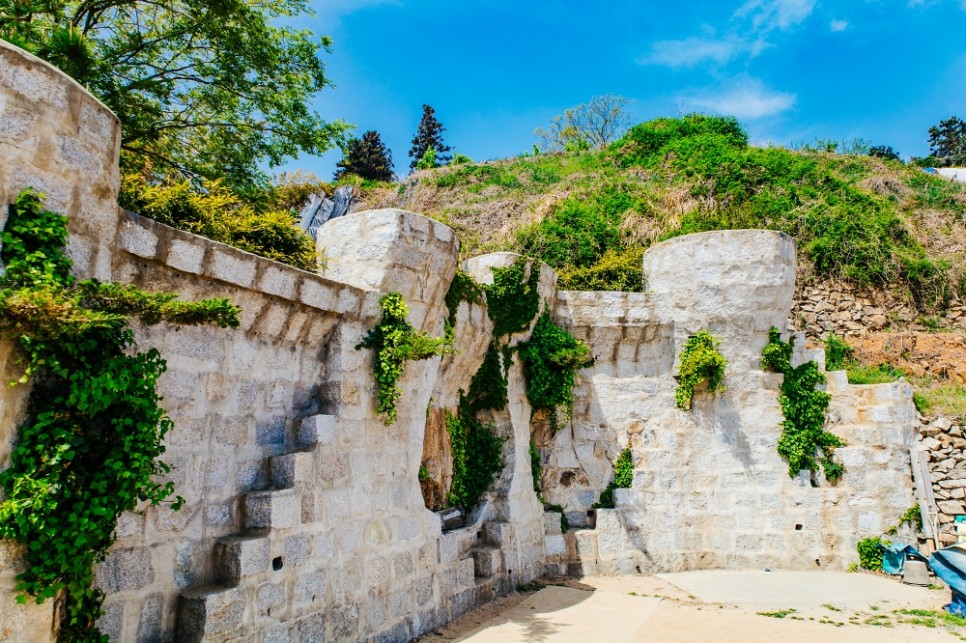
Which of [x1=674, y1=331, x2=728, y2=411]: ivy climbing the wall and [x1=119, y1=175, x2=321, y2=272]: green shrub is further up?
[x1=119, y1=175, x2=321, y2=272]: green shrub

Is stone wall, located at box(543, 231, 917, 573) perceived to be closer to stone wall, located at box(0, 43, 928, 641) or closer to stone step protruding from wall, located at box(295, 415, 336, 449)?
stone wall, located at box(0, 43, 928, 641)

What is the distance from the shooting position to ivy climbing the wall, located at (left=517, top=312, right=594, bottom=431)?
33.0ft

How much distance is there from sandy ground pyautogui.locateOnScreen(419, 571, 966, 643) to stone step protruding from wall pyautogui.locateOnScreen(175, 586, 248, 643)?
8.27 feet

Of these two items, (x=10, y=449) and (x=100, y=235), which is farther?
(x=100, y=235)

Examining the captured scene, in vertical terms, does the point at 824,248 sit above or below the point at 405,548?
above

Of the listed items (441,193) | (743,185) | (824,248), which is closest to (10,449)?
(824,248)

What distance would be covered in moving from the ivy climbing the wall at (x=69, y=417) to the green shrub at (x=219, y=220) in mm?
1873

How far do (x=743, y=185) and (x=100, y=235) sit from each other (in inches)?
728

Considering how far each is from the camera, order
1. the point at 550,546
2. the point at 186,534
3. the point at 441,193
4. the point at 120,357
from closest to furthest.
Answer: the point at 120,357 < the point at 186,534 < the point at 550,546 < the point at 441,193

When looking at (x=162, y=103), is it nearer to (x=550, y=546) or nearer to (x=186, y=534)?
(x=186, y=534)

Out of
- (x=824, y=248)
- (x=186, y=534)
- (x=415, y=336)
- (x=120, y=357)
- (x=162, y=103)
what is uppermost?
(x=162, y=103)

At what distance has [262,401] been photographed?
19.1 feet

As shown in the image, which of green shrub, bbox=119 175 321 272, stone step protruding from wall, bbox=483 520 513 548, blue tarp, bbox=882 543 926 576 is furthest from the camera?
blue tarp, bbox=882 543 926 576

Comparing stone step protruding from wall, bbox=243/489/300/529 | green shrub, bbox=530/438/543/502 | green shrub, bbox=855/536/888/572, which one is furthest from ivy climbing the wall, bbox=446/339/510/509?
green shrub, bbox=855/536/888/572
